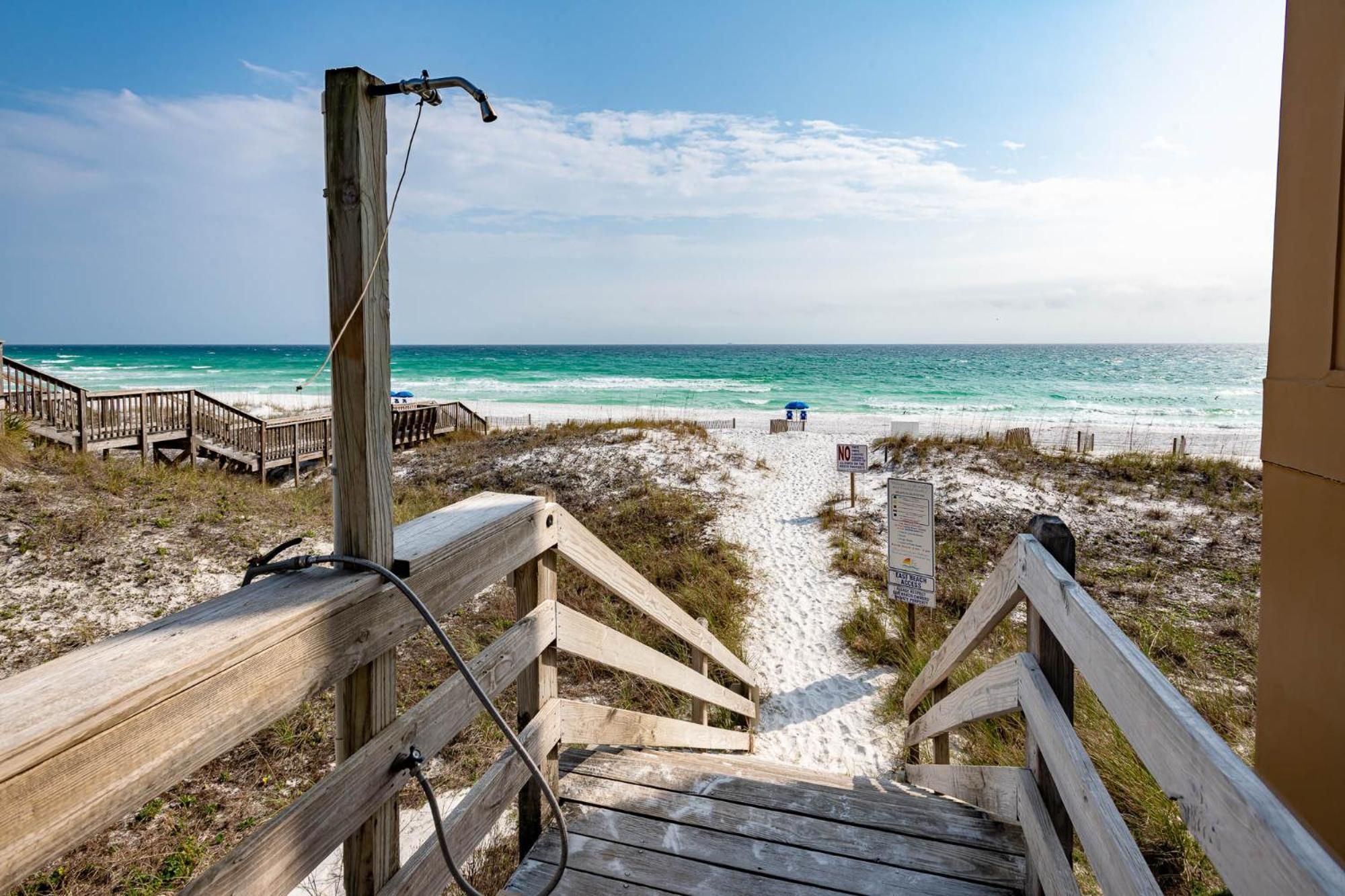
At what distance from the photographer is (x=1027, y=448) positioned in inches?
637

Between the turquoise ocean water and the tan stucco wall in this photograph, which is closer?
the tan stucco wall

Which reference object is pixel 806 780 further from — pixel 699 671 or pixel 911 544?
pixel 911 544

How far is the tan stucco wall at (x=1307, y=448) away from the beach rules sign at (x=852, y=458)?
32.2 ft

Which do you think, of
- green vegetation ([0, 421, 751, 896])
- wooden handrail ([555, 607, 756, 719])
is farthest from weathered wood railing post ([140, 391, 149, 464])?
wooden handrail ([555, 607, 756, 719])

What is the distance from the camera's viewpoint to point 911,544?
7.08 meters

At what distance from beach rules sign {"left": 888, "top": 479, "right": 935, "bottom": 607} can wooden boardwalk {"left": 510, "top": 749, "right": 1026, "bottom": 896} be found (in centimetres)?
418

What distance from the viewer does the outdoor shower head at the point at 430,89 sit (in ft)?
4.66

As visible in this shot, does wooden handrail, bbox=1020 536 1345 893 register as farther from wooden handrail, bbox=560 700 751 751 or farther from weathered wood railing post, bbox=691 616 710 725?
weathered wood railing post, bbox=691 616 710 725

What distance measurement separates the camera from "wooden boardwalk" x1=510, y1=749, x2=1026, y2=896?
2.19 m

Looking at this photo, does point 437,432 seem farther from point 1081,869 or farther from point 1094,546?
point 1081,869

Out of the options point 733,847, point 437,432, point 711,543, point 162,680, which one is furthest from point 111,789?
point 437,432

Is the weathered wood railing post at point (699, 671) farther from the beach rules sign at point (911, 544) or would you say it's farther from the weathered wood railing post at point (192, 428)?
the weathered wood railing post at point (192, 428)

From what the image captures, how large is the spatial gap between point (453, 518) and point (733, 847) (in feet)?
4.86

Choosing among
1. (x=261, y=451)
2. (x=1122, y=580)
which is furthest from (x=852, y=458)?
(x=261, y=451)
